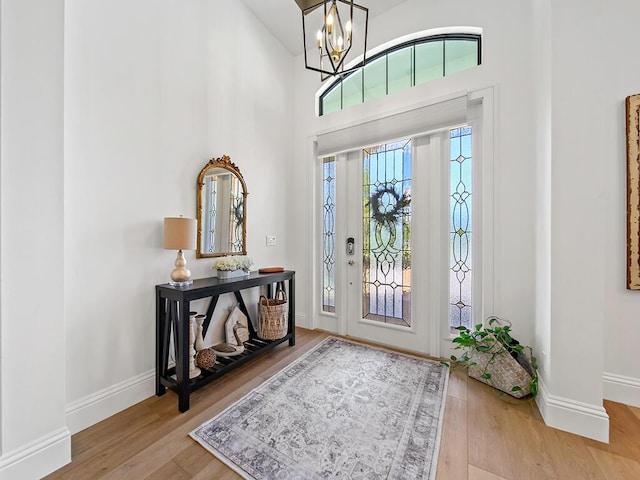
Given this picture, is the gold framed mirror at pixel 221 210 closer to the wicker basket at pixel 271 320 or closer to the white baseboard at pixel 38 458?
the wicker basket at pixel 271 320

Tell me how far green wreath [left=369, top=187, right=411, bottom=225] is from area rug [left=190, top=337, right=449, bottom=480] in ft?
4.59

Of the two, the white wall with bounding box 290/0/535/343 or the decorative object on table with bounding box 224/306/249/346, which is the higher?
the white wall with bounding box 290/0/535/343

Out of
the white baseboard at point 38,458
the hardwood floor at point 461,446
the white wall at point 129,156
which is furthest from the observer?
the white wall at point 129,156

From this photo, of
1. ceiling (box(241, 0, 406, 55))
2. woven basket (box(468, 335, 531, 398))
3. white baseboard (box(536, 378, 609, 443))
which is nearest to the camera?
white baseboard (box(536, 378, 609, 443))

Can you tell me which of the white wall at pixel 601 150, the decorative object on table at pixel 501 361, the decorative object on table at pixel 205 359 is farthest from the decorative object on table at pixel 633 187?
the decorative object on table at pixel 205 359

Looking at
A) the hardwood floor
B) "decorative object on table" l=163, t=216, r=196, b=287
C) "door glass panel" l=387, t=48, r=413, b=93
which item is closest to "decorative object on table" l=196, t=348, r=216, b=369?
the hardwood floor

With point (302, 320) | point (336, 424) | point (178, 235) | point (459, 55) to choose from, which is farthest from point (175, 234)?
point (459, 55)

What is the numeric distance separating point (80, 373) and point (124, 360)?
23 cm

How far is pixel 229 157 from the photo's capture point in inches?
98.0

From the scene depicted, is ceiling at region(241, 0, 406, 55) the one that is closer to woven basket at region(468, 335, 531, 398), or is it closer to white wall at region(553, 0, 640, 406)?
white wall at region(553, 0, 640, 406)

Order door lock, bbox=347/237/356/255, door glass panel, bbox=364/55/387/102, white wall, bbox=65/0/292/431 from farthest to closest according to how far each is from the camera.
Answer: door lock, bbox=347/237/356/255 → door glass panel, bbox=364/55/387/102 → white wall, bbox=65/0/292/431

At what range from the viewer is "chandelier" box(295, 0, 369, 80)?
149cm

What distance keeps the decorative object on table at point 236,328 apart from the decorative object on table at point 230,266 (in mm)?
400

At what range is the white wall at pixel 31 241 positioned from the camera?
44.5 inches
